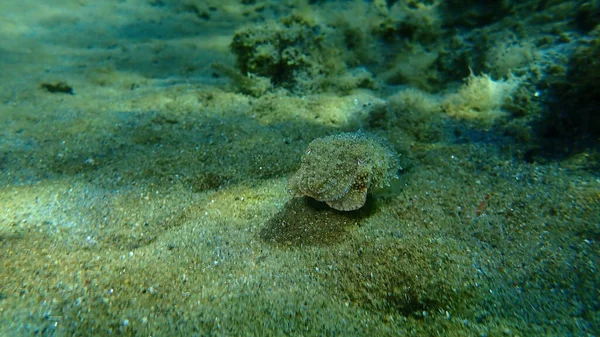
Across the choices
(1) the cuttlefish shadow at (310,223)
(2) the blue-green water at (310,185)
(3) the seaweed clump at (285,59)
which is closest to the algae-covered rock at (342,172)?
(2) the blue-green water at (310,185)

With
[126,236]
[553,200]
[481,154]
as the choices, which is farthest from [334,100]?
[126,236]

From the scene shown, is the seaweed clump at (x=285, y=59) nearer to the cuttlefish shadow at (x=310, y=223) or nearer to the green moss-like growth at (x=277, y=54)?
the green moss-like growth at (x=277, y=54)

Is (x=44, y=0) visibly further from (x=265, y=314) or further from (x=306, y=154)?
(x=265, y=314)

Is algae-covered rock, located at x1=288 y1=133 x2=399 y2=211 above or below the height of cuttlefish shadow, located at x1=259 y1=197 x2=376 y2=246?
above

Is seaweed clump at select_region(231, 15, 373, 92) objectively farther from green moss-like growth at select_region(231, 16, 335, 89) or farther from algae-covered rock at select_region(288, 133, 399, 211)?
algae-covered rock at select_region(288, 133, 399, 211)

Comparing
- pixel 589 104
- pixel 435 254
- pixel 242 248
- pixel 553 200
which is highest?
pixel 589 104

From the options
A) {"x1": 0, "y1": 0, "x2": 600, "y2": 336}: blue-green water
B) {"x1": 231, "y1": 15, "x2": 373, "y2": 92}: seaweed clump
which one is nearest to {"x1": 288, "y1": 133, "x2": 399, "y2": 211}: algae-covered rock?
{"x1": 0, "y1": 0, "x2": 600, "y2": 336}: blue-green water

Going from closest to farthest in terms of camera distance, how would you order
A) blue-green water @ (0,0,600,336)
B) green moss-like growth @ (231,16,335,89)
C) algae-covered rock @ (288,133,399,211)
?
blue-green water @ (0,0,600,336) < algae-covered rock @ (288,133,399,211) < green moss-like growth @ (231,16,335,89)

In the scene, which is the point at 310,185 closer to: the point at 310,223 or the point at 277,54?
the point at 310,223

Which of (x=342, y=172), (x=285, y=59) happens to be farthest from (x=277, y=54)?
(x=342, y=172)
